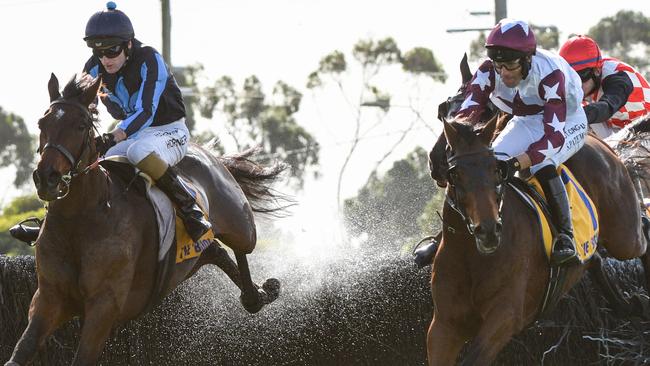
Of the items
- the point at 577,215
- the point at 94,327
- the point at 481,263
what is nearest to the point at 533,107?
the point at 577,215

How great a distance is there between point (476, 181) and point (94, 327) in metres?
2.49

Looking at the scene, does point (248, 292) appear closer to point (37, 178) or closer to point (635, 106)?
point (37, 178)

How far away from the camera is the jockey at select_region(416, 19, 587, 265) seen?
6.86 metres

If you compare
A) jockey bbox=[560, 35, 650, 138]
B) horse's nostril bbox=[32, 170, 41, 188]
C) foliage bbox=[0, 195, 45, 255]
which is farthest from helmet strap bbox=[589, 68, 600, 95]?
foliage bbox=[0, 195, 45, 255]

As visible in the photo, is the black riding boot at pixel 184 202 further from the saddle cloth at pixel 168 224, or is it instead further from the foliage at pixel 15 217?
the foliage at pixel 15 217

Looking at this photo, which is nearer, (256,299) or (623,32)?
(256,299)

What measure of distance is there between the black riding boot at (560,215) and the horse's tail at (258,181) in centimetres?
335

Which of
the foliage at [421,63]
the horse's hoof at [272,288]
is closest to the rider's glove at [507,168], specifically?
the horse's hoof at [272,288]

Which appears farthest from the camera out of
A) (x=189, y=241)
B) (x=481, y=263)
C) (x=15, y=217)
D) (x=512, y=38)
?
(x=15, y=217)

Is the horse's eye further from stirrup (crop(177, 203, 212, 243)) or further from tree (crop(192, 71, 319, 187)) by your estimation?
tree (crop(192, 71, 319, 187))

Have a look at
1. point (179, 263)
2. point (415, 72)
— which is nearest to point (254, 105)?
point (415, 72)

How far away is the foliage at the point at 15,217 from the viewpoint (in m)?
30.9

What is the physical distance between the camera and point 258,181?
9867mm

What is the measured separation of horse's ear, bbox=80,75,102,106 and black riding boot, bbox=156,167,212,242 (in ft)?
3.30
